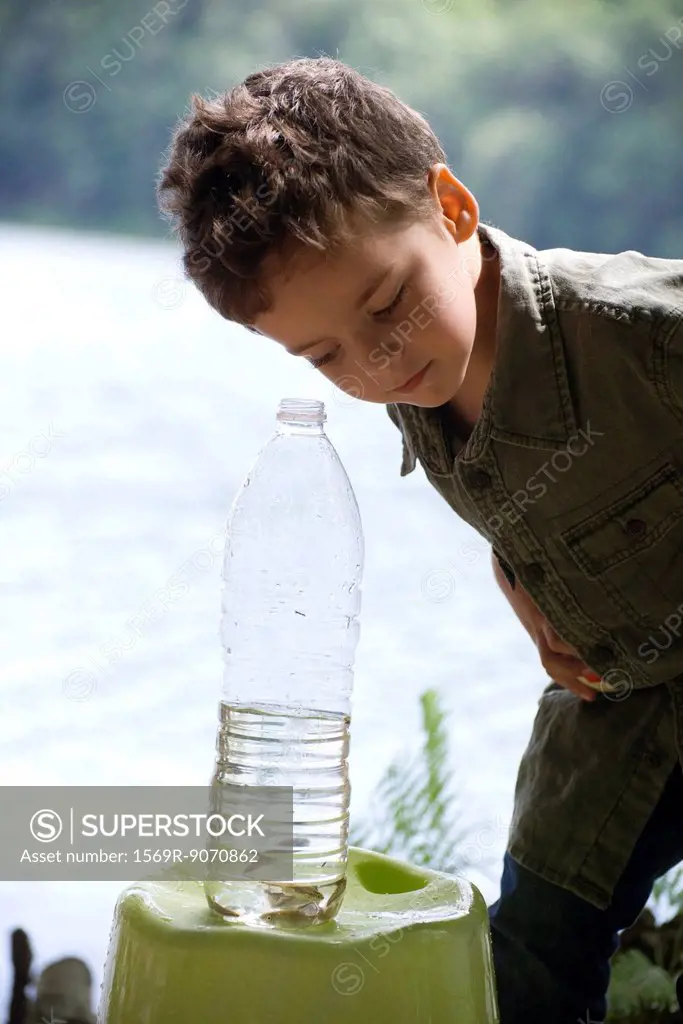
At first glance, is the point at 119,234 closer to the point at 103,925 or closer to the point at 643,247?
the point at 643,247

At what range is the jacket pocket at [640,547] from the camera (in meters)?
1.14

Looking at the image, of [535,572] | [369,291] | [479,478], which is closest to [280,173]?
[369,291]

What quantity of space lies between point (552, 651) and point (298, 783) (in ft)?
1.06

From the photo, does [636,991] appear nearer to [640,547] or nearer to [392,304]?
[640,547]

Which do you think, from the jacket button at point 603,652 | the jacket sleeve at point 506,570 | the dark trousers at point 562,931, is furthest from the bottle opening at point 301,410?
the dark trousers at point 562,931

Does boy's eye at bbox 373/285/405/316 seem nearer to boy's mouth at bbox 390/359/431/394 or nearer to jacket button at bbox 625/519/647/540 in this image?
boy's mouth at bbox 390/359/431/394

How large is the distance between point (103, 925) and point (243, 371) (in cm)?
87

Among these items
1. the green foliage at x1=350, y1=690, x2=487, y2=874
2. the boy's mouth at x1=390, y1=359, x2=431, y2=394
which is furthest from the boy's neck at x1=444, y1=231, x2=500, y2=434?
the green foliage at x1=350, y1=690, x2=487, y2=874

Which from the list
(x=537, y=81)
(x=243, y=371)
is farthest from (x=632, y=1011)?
(x=537, y=81)

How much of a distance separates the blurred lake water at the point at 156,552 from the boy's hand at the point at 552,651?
24.2 inches

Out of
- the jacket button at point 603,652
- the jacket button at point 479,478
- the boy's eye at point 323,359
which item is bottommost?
the jacket button at point 603,652

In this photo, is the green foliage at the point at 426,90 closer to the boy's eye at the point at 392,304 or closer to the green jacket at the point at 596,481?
the green jacket at the point at 596,481

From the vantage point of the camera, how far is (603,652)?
4.00 ft

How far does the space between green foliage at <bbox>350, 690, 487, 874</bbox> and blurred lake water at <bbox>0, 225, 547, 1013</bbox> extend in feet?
0.09
